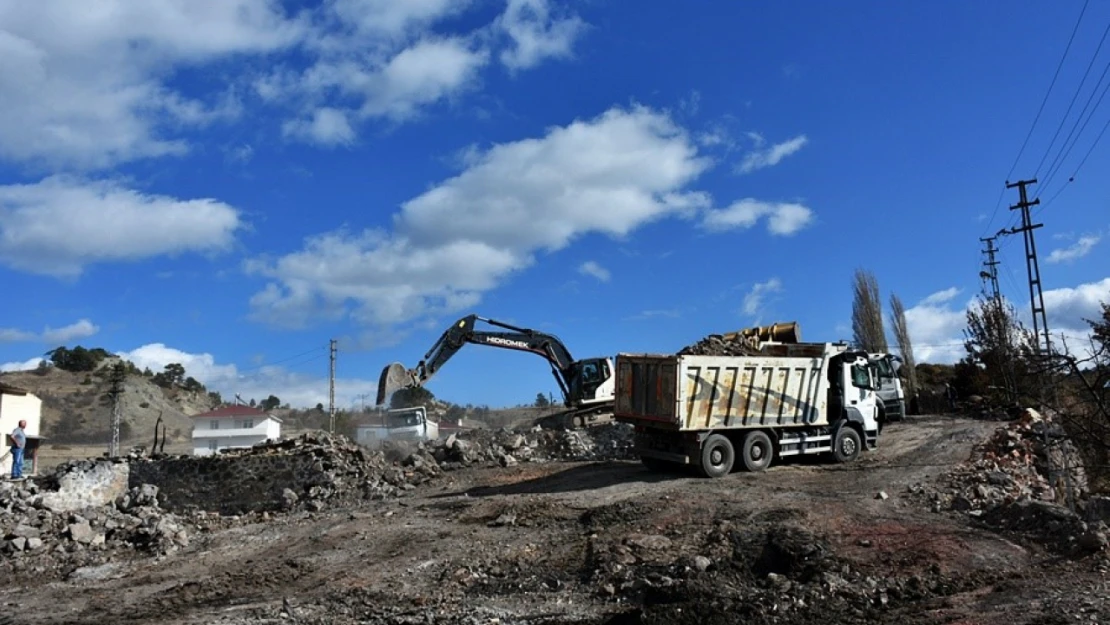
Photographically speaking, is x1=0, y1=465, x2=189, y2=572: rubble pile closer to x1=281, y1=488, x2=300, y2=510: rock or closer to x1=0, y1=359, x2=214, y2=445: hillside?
x1=281, y1=488, x2=300, y2=510: rock

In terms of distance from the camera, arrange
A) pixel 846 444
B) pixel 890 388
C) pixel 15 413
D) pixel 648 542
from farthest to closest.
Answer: pixel 15 413 < pixel 890 388 < pixel 846 444 < pixel 648 542

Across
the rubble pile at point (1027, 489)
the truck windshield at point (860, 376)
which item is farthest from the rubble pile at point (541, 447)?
the rubble pile at point (1027, 489)

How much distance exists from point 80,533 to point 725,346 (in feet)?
54.5

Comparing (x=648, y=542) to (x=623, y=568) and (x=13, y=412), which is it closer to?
(x=623, y=568)

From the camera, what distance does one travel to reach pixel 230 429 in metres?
49.8

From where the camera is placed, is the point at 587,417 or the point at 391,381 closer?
the point at 391,381

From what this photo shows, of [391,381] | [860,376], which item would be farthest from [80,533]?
[860,376]

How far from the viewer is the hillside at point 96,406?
5628cm

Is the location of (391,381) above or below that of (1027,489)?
above

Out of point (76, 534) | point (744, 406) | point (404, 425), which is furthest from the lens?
point (404, 425)

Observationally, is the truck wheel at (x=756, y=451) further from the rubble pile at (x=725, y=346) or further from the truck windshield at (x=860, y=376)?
the rubble pile at (x=725, y=346)

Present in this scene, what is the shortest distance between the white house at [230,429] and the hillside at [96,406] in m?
→ 7.96

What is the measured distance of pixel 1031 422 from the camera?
62.6 ft

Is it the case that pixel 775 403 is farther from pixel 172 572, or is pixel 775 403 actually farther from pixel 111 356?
pixel 111 356
